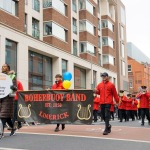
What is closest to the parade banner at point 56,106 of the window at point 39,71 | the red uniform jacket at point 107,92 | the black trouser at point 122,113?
the red uniform jacket at point 107,92

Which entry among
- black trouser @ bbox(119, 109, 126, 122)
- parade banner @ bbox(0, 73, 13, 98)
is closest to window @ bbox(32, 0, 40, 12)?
black trouser @ bbox(119, 109, 126, 122)

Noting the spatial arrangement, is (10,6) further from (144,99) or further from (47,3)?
(144,99)

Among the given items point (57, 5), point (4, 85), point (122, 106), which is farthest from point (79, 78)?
point (4, 85)

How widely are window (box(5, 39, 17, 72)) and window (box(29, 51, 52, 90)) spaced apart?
3.06 metres

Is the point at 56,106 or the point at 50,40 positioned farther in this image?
the point at 50,40

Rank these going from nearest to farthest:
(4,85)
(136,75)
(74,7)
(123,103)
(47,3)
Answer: (4,85) < (123,103) < (47,3) < (74,7) < (136,75)

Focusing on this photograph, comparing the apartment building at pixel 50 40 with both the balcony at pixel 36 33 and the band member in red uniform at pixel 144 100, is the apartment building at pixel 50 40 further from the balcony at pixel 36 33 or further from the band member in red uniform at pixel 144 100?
the band member in red uniform at pixel 144 100

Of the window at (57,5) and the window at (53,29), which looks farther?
the window at (57,5)

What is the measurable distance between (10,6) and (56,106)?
16.2 metres

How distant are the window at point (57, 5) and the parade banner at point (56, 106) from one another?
70.9 ft

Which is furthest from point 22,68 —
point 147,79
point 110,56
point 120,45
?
point 147,79

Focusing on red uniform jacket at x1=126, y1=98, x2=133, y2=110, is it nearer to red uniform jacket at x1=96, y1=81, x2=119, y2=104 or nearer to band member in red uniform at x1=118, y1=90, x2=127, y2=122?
band member in red uniform at x1=118, y1=90, x2=127, y2=122

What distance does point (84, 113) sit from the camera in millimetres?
9742

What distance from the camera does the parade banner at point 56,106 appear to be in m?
9.74
